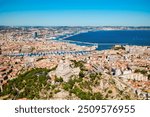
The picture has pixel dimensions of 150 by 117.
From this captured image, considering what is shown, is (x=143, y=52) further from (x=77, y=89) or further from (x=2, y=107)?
(x=2, y=107)

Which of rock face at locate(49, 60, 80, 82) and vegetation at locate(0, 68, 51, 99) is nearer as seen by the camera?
vegetation at locate(0, 68, 51, 99)

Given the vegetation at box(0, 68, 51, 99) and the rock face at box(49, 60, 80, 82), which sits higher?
the rock face at box(49, 60, 80, 82)

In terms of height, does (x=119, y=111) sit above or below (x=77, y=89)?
above

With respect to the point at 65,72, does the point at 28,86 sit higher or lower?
lower

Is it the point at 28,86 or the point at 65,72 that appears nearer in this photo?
the point at 28,86

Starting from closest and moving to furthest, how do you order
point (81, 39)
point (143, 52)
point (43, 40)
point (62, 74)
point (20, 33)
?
point (62, 74), point (143, 52), point (20, 33), point (43, 40), point (81, 39)

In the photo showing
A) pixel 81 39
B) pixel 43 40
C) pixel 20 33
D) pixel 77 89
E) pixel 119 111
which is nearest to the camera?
pixel 119 111

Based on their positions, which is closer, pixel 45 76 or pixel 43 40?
pixel 45 76

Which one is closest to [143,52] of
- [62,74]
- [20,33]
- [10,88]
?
[62,74]

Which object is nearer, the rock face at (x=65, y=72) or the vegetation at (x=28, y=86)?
the vegetation at (x=28, y=86)

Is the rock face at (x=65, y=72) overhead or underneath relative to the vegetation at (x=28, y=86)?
overhead
